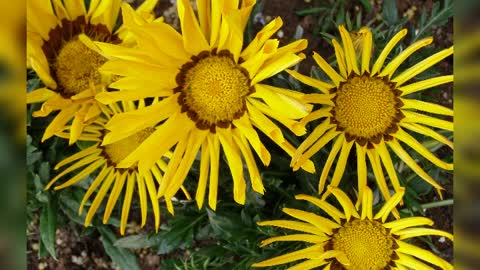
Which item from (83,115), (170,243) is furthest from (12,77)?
(170,243)

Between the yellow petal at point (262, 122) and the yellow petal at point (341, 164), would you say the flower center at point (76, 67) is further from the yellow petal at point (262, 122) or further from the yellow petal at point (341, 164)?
the yellow petal at point (341, 164)

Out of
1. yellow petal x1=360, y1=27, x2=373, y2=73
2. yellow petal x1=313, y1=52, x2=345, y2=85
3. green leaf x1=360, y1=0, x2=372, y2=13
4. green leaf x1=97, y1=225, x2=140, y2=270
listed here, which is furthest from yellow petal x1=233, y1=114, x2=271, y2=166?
green leaf x1=360, y1=0, x2=372, y2=13

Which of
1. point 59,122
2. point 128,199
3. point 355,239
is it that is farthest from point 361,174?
point 59,122

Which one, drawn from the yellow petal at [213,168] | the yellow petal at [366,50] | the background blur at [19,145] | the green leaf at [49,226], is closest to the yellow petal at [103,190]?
the green leaf at [49,226]

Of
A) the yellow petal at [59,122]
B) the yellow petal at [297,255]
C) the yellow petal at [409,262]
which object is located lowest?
the yellow petal at [409,262]

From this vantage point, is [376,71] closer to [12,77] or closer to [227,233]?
[227,233]

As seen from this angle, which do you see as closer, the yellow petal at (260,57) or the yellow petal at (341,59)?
the yellow petal at (260,57)

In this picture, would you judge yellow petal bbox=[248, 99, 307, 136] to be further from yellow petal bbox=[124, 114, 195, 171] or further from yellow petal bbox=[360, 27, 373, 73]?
yellow petal bbox=[360, 27, 373, 73]
